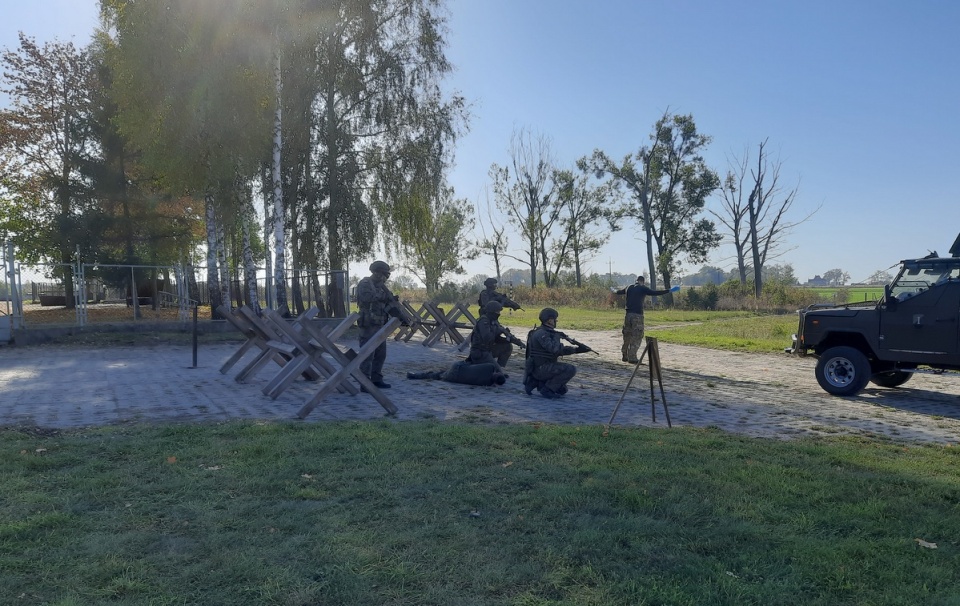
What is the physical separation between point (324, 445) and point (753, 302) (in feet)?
123

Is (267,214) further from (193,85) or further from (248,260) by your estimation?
(193,85)

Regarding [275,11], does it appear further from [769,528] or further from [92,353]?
[769,528]

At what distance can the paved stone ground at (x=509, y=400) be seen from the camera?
741 cm

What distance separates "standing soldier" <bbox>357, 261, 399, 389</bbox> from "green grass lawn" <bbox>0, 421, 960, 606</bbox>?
3.81 meters

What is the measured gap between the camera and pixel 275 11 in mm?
17969

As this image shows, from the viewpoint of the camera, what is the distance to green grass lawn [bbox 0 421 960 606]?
10.1 feet

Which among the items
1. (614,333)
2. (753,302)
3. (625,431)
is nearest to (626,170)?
(753,302)

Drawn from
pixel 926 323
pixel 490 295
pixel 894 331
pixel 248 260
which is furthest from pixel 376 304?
pixel 248 260

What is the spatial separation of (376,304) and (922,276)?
26.8ft

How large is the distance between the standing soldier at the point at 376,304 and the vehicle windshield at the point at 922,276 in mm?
7611

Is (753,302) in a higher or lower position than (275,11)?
lower

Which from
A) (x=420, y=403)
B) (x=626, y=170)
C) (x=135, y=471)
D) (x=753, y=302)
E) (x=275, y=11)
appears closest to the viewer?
(x=135, y=471)

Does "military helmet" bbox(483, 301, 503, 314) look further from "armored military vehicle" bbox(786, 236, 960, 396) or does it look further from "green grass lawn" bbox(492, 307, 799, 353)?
"green grass lawn" bbox(492, 307, 799, 353)

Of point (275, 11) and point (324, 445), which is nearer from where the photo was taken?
point (324, 445)
